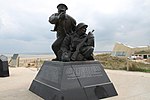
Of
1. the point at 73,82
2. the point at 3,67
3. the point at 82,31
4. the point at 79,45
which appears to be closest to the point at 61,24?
the point at 82,31

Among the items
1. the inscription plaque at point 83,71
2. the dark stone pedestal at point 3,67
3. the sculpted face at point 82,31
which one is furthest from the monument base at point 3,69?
the inscription plaque at point 83,71

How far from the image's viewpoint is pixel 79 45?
5852 millimetres

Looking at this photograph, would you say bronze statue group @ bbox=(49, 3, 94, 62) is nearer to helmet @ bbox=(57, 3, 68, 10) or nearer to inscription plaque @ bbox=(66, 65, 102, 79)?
helmet @ bbox=(57, 3, 68, 10)

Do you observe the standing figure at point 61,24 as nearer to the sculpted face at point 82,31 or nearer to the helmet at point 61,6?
the helmet at point 61,6

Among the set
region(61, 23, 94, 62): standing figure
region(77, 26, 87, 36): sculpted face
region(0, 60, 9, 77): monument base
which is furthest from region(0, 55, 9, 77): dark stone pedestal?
region(77, 26, 87, 36): sculpted face

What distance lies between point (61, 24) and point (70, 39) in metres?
0.51

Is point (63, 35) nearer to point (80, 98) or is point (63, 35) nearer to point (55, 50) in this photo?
point (55, 50)

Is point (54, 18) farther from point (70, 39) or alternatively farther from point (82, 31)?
point (82, 31)

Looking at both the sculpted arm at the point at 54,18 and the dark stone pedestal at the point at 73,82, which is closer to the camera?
the dark stone pedestal at the point at 73,82

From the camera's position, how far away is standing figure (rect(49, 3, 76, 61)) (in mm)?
5969

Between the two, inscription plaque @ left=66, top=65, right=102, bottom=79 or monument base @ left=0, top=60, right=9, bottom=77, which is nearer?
inscription plaque @ left=66, top=65, right=102, bottom=79

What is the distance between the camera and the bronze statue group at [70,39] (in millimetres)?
5818

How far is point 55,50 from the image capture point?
250 inches

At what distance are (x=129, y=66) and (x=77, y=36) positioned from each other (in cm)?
729
